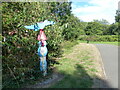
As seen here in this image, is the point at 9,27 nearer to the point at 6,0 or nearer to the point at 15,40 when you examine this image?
the point at 15,40

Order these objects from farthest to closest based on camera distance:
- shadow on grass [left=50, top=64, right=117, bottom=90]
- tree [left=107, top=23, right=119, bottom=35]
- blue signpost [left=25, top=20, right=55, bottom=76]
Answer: tree [left=107, top=23, right=119, bottom=35] → blue signpost [left=25, top=20, right=55, bottom=76] → shadow on grass [left=50, top=64, right=117, bottom=90]

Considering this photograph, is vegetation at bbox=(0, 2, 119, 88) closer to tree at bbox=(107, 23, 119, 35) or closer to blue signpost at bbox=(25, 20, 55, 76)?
blue signpost at bbox=(25, 20, 55, 76)

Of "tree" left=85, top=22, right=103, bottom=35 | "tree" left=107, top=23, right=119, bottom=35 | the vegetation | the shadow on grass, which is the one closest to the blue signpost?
the vegetation

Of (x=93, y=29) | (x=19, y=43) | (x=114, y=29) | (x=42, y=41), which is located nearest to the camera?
(x=19, y=43)

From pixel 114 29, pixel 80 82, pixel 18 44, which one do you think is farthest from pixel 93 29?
pixel 18 44

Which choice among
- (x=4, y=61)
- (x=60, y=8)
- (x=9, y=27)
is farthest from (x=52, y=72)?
(x=60, y=8)

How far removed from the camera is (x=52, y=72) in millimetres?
5590

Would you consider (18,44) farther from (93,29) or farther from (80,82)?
(93,29)

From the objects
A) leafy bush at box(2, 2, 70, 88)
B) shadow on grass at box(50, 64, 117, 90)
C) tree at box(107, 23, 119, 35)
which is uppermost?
tree at box(107, 23, 119, 35)

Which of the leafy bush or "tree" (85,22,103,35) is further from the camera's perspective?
"tree" (85,22,103,35)

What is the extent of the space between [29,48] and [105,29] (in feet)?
125

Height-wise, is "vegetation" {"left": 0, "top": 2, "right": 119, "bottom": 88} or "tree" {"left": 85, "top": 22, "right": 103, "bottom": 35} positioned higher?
"tree" {"left": 85, "top": 22, "right": 103, "bottom": 35}

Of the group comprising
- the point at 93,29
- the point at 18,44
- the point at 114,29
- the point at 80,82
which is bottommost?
the point at 80,82

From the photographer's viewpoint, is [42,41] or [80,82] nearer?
[80,82]
